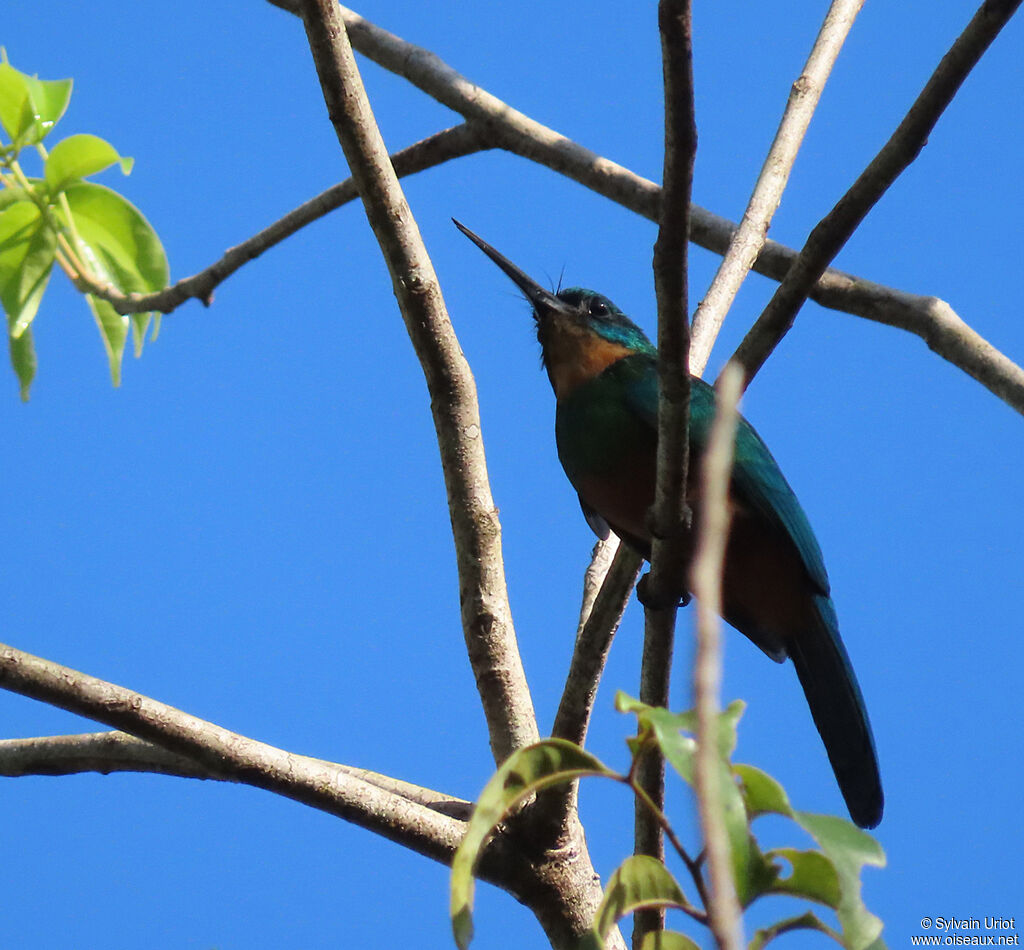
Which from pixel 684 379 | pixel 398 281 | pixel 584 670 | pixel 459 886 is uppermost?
pixel 398 281

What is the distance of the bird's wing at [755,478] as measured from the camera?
2723mm

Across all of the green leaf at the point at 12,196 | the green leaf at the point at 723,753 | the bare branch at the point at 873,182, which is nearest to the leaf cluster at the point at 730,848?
the green leaf at the point at 723,753

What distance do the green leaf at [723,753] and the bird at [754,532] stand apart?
5.23 feet

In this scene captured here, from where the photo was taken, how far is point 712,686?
565 millimetres

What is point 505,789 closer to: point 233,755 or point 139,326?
point 233,755

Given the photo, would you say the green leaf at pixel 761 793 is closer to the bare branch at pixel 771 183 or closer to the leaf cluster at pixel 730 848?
the leaf cluster at pixel 730 848

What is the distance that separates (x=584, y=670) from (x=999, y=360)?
0.90 metres

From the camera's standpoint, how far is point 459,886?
0.99 metres

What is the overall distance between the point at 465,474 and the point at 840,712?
3.77ft

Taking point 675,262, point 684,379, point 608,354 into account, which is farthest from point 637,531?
point 675,262

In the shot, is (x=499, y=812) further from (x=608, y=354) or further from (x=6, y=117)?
(x=608, y=354)

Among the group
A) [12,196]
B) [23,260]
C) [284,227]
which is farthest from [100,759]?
[284,227]

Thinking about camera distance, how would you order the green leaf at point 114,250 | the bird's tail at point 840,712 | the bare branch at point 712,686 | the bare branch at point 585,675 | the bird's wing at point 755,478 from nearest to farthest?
the bare branch at point 712,686, the bare branch at point 585,675, the green leaf at point 114,250, the bird's tail at point 840,712, the bird's wing at point 755,478

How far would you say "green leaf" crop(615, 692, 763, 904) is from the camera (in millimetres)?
864
